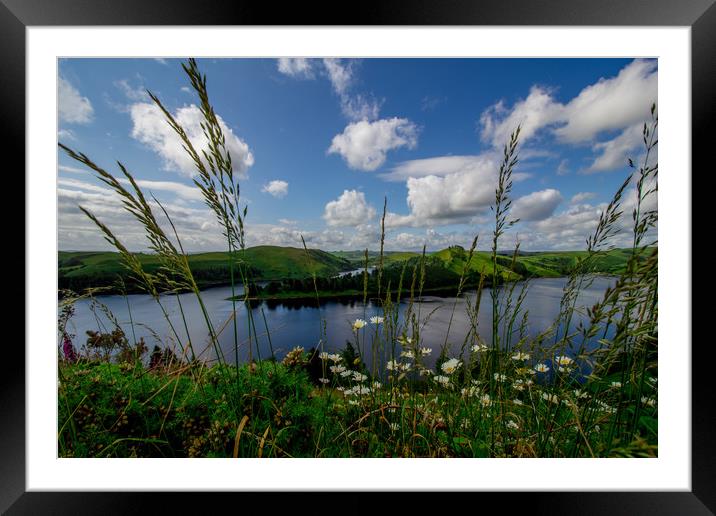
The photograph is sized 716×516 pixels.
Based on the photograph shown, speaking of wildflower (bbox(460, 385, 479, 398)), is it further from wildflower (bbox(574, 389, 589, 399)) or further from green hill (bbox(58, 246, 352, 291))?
green hill (bbox(58, 246, 352, 291))

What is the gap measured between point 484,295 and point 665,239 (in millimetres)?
684

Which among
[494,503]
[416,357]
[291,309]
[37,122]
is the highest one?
[37,122]

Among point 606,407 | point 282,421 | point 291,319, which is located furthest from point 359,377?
point 606,407

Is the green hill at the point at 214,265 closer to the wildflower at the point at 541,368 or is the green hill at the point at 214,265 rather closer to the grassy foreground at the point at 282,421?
the grassy foreground at the point at 282,421

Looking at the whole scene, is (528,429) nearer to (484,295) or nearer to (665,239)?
(484,295)

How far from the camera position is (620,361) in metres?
1.02

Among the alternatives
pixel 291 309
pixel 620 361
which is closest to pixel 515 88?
pixel 620 361

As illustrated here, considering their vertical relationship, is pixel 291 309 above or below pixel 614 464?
above

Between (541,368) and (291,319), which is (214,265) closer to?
(291,319)

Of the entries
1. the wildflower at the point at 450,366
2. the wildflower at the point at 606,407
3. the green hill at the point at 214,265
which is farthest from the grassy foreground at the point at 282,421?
the green hill at the point at 214,265

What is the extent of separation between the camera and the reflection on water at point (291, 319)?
1.18 m
